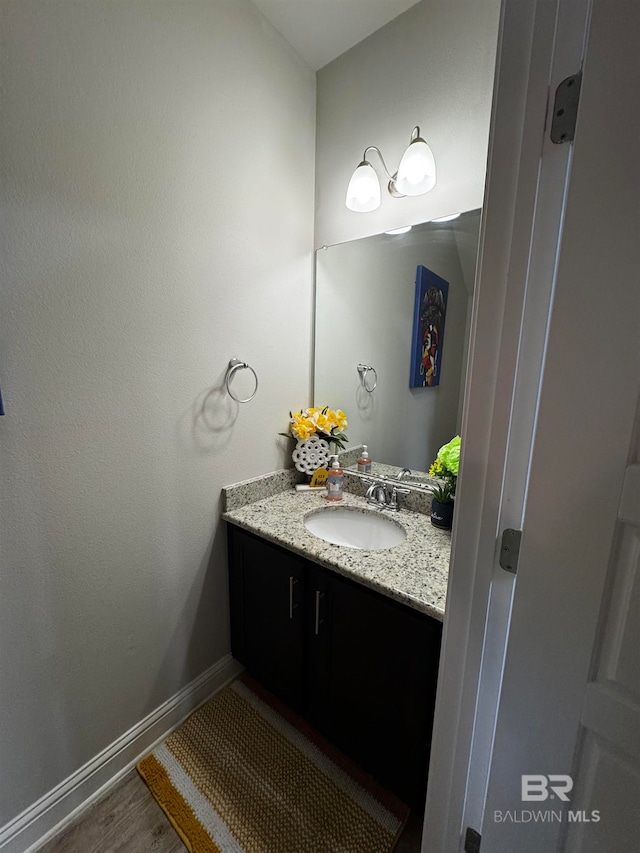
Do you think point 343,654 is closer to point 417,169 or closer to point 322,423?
point 322,423

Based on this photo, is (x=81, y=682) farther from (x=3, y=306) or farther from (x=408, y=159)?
(x=408, y=159)

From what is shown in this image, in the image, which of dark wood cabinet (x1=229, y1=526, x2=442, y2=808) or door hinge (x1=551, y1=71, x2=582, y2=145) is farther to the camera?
dark wood cabinet (x1=229, y1=526, x2=442, y2=808)

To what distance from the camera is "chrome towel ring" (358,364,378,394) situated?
62.4 inches

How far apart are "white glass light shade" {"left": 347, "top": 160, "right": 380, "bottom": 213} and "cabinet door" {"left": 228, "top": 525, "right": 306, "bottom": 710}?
1364 millimetres

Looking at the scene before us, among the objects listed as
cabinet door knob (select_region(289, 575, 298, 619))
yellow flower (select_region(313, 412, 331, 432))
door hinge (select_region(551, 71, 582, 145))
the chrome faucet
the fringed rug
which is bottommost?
the fringed rug

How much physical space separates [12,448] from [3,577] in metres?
0.33

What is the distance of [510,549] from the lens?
25.4 inches

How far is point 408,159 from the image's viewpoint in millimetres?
1209

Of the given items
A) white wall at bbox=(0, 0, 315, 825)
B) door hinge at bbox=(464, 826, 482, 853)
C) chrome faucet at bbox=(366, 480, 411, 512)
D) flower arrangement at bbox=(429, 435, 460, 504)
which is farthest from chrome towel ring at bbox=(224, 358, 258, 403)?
door hinge at bbox=(464, 826, 482, 853)

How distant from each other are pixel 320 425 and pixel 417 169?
40.1 inches

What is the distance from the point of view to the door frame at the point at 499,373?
54 cm

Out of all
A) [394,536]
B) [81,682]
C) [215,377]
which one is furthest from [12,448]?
[394,536]

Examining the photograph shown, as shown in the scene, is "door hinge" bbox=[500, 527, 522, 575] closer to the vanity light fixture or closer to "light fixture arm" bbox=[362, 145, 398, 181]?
the vanity light fixture

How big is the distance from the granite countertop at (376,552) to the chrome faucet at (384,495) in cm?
4
